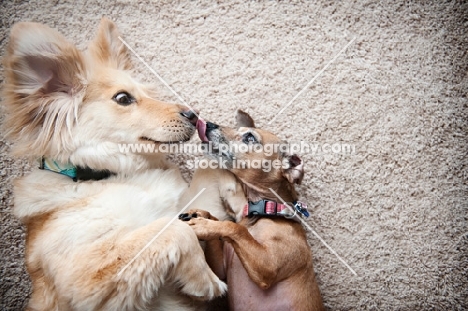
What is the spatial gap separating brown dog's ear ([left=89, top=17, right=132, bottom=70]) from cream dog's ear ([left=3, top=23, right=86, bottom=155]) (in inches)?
9.0

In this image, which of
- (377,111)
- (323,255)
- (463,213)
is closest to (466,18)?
(377,111)

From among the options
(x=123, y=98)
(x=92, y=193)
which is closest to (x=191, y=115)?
(x=123, y=98)

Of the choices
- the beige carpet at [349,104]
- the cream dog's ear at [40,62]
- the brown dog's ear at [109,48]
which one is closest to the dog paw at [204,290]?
the beige carpet at [349,104]

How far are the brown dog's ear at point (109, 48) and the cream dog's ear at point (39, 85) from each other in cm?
23

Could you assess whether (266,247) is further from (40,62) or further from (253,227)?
(40,62)

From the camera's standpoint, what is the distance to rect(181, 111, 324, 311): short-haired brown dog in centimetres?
170

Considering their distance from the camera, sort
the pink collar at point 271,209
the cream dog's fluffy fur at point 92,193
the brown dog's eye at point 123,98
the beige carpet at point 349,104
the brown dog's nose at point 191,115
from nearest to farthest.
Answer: the cream dog's fluffy fur at point 92,193 → the brown dog's eye at point 123,98 → the brown dog's nose at point 191,115 → the pink collar at point 271,209 → the beige carpet at point 349,104

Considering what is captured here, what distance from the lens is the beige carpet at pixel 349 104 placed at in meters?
2.18

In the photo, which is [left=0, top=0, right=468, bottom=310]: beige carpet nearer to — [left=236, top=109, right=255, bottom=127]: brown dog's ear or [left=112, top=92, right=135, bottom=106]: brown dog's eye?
[left=236, top=109, right=255, bottom=127]: brown dog's ear

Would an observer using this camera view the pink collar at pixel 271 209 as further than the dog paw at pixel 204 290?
Yes

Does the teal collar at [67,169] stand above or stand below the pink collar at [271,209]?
above

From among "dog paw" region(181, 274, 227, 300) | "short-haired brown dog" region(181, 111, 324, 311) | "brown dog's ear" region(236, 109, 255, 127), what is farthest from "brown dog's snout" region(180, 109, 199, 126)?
"dog paw" region(181, 274, 227, 300)

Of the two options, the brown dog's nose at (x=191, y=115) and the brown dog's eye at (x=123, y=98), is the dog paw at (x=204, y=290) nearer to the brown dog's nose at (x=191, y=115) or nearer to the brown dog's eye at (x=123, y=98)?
the brown dog's nose at (x=191, y=115)

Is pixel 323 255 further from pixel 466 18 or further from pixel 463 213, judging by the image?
pixel 466 18
